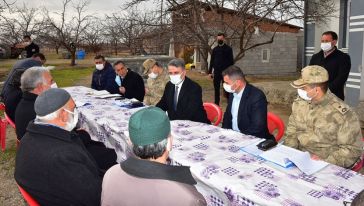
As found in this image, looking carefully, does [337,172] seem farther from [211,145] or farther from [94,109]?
[94,109]

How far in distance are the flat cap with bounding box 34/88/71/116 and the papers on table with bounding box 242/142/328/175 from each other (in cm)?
146

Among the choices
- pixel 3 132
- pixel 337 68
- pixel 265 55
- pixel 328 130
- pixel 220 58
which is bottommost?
pixel 3 132

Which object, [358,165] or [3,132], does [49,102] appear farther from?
[3,132]

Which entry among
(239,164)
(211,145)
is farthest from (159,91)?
(239,164)

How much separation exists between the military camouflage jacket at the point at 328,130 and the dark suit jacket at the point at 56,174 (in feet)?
6.10

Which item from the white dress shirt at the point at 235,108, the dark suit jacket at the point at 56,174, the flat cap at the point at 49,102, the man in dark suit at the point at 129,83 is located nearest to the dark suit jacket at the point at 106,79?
the man in dark suit at the point at 129,83

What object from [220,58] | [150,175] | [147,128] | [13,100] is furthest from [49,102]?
[220,58]

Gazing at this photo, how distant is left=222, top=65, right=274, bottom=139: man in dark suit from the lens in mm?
3508

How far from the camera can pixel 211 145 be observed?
2854 millimetres

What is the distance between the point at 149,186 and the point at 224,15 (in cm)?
926

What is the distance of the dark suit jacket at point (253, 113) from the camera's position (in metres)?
3.50

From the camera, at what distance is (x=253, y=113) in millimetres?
3533

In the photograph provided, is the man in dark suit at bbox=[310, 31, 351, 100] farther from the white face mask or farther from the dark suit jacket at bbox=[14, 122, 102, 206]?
the dark suit jacket at bbox=[14, 122, 102, 206]

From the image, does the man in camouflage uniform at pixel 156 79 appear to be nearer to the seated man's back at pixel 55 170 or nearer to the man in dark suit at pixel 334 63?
the man in dark suit at pixel 334 63
